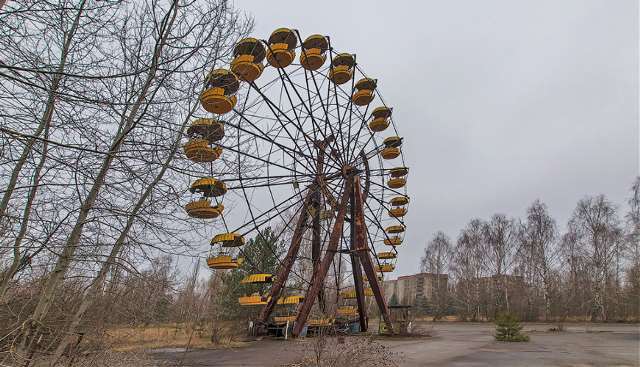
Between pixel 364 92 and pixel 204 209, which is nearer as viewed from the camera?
pixel 204 209

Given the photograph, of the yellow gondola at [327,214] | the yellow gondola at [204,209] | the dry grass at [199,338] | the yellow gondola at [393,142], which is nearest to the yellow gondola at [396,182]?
the yellow gondola at [393,142]

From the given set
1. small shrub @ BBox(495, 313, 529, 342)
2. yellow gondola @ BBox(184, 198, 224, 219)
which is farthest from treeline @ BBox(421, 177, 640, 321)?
yellow gondola @ BBox(184, 198, 224, 219)

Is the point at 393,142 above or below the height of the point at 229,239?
above

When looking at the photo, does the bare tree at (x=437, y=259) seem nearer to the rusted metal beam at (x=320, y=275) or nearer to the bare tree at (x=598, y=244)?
the bare tree at (x=598, y=244)

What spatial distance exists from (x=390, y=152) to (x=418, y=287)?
52959 mm

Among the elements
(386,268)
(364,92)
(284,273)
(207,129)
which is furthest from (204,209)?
(386,268)

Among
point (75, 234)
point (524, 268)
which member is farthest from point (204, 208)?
point (524, 268)

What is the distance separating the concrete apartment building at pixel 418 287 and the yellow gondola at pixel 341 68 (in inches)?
1201

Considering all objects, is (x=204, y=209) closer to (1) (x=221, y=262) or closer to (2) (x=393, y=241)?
(1) (x=221, y=262)

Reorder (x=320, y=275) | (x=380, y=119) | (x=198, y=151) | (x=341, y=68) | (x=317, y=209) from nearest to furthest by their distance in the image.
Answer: (x=198, y=151)
(x=320, y=275)
(x=341, y=68)
(x=317, y=209)
(x=380, y=119)

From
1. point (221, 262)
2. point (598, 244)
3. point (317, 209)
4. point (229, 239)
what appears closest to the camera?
point (221, 262)

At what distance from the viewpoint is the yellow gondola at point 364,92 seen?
54.2 ft

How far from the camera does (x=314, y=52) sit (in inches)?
550

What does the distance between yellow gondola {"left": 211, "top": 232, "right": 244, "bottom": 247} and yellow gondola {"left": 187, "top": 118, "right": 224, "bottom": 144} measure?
8234 mm
